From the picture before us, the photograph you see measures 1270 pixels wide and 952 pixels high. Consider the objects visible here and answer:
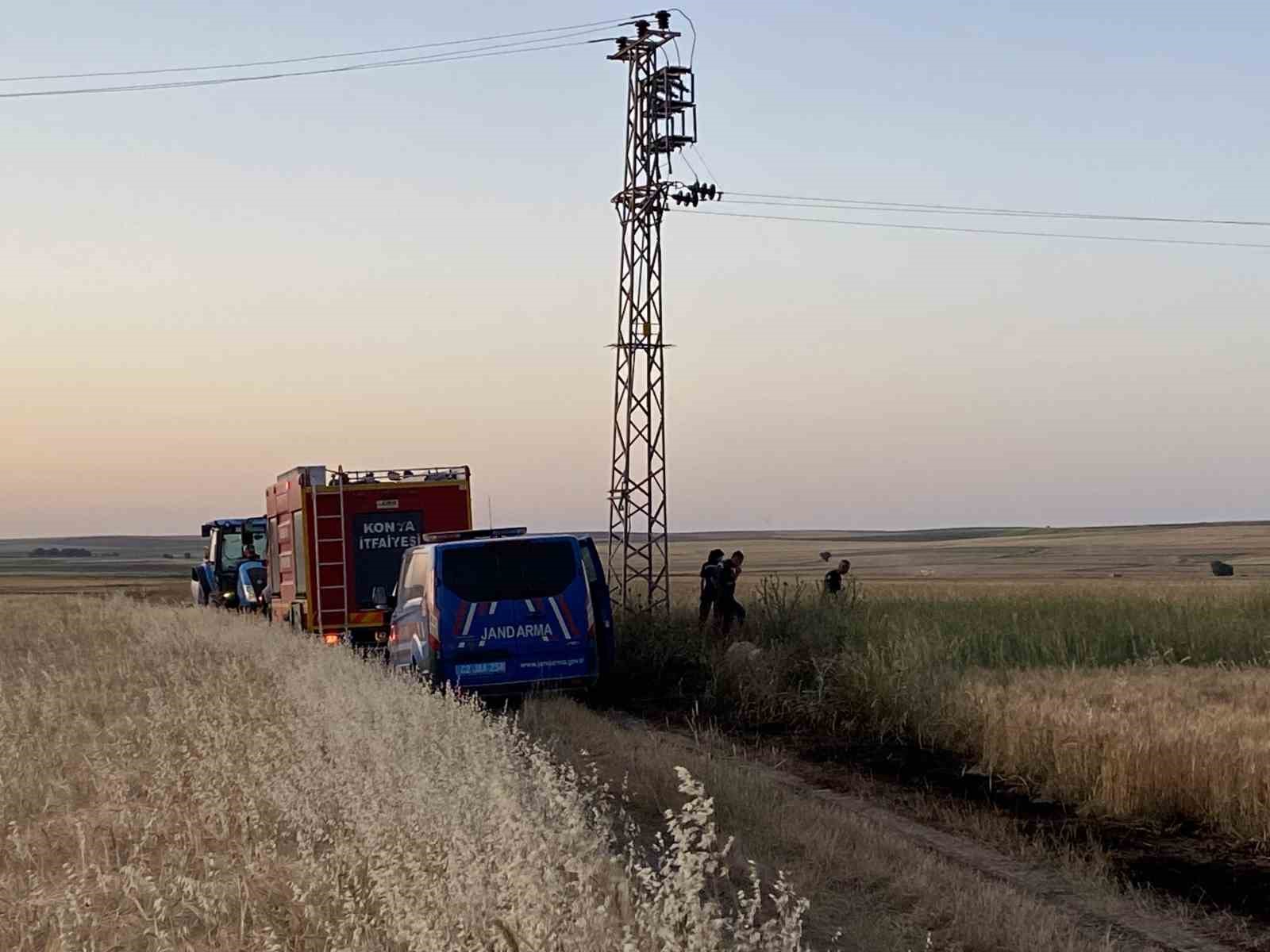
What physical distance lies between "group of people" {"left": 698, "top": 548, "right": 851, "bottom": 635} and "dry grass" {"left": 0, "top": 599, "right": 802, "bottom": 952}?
9.62 m

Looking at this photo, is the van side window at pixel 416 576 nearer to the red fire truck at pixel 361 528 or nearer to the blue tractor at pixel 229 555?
the red fire truck at pixel 361 528

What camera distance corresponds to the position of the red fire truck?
82.5 ft

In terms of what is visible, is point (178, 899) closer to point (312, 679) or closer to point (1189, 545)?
point (312, 679)

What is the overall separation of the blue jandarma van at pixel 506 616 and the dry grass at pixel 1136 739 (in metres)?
4.07

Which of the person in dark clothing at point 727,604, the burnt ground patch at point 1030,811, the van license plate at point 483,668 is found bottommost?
the burnt ground patch at point 1030,811

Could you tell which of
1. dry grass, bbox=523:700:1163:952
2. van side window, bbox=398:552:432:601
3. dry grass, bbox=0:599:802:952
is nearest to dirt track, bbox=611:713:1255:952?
dry grass, bbox=523:700:1163:952

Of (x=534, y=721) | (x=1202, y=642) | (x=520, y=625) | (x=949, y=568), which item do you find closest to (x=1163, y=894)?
(x=534, y=721)

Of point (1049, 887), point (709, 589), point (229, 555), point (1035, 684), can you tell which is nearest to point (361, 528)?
point (709, 589)

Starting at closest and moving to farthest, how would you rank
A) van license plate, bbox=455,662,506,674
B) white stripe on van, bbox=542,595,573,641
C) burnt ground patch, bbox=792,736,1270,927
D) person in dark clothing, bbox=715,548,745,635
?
burnt ground patch, bbox=792,736,1270,927
van license plate, bbox=455,662,506,674
white stripe on van, bbox=542,595,573,641
person in dark clothing, bbox=715,548,745,635

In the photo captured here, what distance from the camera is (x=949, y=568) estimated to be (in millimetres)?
100125

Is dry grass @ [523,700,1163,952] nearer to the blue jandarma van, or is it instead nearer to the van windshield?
the blue jandarma van

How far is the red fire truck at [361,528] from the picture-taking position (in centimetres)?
2514

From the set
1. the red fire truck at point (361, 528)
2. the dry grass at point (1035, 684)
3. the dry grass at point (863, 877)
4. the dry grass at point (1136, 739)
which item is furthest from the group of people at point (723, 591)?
the dry grass at point (863, 877)

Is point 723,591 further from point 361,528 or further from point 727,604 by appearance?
point 361,528
